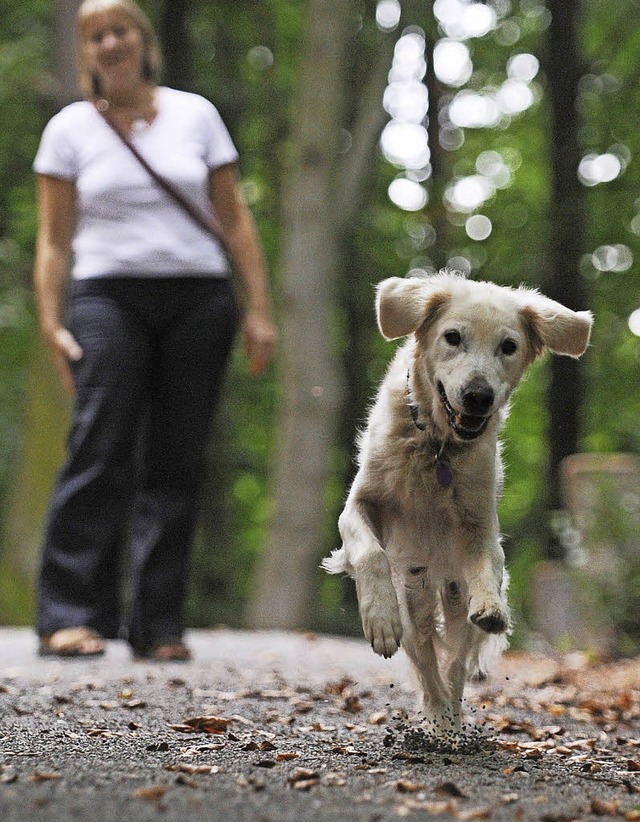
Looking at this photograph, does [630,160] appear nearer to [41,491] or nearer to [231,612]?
[231,612]

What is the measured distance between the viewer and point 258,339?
256 inches

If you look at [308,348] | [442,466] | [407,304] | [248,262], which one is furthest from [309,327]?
[442,466]

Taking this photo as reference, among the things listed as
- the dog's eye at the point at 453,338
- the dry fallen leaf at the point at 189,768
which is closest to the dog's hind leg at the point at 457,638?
the dog's eye at the point at 453,338

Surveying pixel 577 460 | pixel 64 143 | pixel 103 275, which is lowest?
pixel 577 460

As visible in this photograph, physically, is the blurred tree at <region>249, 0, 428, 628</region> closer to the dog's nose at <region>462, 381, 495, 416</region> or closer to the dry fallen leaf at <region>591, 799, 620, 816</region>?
the dog's nose at <region>462, 381, 495, 416</region>

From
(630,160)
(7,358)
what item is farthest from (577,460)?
(7,358)

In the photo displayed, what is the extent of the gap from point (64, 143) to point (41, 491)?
23.9ft

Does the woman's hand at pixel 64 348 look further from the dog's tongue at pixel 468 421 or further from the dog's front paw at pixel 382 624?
the dog's front paw at pixel 382 624

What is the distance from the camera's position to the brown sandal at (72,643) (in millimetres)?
5934

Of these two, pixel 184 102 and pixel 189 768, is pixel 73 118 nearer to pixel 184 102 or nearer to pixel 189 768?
pixel 184 102

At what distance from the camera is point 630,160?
732 inches

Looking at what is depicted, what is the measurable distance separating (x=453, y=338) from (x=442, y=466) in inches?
16.2

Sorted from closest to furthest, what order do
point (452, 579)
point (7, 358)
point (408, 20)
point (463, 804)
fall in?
point (463, 804), point (452, 579), point (408, 20), point (7, 358)

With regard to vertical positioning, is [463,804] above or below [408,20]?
below
